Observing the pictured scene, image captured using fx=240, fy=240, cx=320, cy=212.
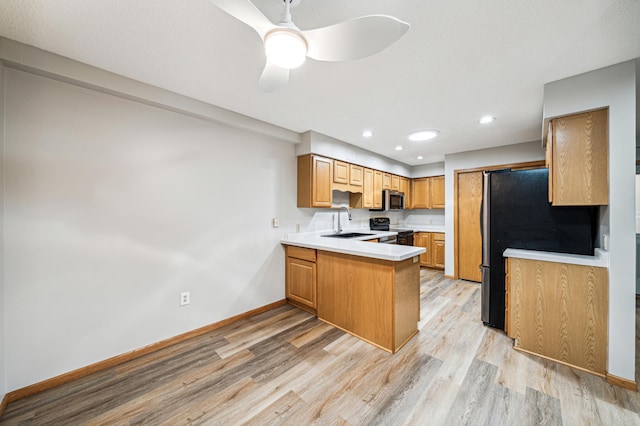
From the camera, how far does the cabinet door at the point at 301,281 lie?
294cm

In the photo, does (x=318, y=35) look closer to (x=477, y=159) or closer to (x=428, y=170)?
(x=477, y=159)

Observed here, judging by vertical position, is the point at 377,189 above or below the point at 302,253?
above

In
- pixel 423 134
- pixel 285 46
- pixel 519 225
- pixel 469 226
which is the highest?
pixel 423 134

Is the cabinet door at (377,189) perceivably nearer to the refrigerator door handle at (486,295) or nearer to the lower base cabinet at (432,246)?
the lower base cabinet at (432,246)

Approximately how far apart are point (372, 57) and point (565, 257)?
2288 millimetres

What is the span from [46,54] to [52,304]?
5.85 ft

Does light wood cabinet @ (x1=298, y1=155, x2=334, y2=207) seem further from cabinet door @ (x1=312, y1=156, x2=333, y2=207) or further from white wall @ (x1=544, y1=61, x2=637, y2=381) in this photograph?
white wall @ (x1=544, y1=61, x2=637, y2=381)

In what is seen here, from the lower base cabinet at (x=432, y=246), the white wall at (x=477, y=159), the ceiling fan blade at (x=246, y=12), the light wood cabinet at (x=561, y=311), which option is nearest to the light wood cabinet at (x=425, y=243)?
the lower base cabinet at (x=432, y=246)

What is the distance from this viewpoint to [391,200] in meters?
4.82

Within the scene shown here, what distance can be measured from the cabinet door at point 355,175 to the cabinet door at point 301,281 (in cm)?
161

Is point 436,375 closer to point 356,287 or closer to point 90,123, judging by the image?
point 356,287

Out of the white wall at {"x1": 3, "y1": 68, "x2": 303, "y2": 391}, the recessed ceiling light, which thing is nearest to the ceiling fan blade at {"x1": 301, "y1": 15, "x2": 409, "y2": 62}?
the white wall at {"x1": 3, "y1": 68, "x2": 303, "y2": 391}

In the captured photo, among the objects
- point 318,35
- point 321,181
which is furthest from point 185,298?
point 318,35

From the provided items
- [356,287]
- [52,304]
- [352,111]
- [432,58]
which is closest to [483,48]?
[432,58]
